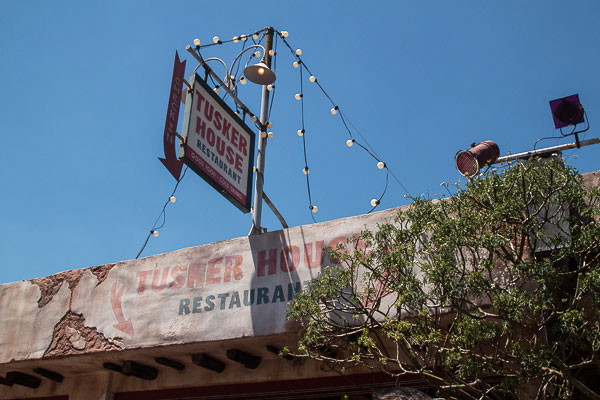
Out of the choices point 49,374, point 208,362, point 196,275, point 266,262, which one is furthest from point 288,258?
point 49,374

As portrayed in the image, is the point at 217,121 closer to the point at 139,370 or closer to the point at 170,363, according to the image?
the point at 170,363

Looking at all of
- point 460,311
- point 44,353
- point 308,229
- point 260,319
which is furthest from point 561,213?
point 44,353

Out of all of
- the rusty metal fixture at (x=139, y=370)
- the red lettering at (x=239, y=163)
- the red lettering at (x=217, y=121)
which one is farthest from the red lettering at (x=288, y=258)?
the rusty metal fixture at (x=139, y=370)

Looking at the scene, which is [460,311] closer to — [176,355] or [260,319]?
[260,319]

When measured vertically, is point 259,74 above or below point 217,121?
above

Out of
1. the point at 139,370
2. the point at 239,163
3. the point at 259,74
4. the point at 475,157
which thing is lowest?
the point at 139,370

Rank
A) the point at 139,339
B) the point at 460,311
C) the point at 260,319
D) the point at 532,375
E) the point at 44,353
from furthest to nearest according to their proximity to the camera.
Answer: the point at 44,353 → the point at 139,339 → the point at 260,319 → the point at 460,311 → the point at 532,375

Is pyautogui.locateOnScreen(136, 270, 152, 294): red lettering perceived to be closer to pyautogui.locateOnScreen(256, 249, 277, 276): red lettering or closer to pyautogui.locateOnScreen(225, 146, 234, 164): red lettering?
pyautogui.locateOnScreen(256, 249, 277, 276): red lettering

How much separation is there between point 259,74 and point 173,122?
213 cm

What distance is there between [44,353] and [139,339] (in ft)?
5.90

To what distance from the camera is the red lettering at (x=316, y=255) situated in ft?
28.6

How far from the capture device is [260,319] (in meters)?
8.72

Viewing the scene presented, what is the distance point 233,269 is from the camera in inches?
367

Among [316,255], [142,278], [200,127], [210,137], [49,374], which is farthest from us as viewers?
[49,374]
